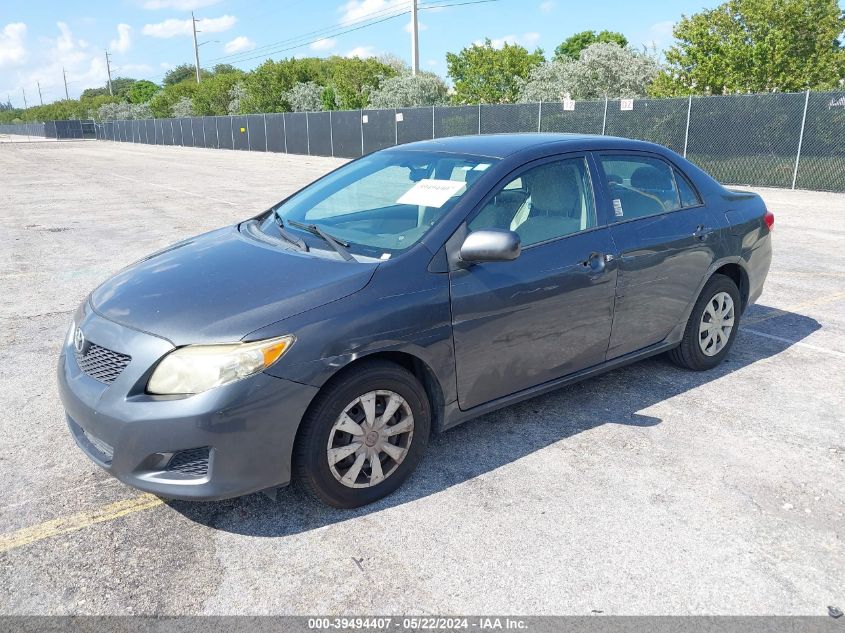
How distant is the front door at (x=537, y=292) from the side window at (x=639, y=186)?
8.1 inches

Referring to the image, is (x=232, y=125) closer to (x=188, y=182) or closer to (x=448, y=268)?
(x=188, y=182)

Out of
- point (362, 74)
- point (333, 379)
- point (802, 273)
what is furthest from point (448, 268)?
point (362, 74)

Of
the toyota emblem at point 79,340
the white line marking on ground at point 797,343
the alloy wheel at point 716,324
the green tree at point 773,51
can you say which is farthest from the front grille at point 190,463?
the green tree at point 773,51

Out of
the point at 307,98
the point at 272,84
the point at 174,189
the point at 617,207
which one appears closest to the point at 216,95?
the point at 272,84

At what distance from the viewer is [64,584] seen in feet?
9.07

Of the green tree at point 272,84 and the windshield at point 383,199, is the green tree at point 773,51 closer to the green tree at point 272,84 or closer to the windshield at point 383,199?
the windshield at point 383,199

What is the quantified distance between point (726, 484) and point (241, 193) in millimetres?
15629

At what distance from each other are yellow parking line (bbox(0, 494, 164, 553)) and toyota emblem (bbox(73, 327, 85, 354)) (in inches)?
29.0

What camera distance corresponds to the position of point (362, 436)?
3158 mm

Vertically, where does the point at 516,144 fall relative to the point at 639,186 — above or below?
above

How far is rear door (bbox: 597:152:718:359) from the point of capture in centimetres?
417

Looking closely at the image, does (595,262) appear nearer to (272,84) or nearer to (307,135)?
(307,135)

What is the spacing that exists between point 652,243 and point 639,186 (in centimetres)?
40

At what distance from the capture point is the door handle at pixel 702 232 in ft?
15.0
